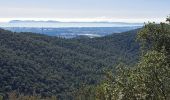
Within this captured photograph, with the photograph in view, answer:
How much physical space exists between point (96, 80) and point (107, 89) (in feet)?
545

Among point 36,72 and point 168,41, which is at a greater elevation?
point 168,41

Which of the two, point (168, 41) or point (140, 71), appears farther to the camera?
point (168, 41)

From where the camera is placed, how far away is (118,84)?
83.4 ft

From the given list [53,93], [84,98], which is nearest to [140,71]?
[84,98]

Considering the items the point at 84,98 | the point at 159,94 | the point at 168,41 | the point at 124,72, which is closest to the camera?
the point at 159,94

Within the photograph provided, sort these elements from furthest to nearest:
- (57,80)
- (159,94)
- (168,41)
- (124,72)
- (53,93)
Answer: (57,80) → (53,93) → (168,41) → (124,72) → (159,94)

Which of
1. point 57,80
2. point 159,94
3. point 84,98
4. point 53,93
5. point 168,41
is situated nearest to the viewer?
point 159,94

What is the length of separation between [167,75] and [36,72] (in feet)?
562

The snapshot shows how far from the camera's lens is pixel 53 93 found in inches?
6565

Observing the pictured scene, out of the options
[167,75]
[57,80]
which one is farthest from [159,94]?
[57,80]

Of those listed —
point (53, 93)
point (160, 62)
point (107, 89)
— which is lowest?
point (53, 93)

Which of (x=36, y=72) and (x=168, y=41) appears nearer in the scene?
(x=168, y=41)

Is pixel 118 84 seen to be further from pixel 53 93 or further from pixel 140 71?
pixel 53 93

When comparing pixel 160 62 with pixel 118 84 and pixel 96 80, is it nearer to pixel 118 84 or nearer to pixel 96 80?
pixel 118 84
